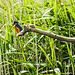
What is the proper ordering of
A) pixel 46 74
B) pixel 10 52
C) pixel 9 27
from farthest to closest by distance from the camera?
pixel 9 27, pixel 10 52, pixel 46 74

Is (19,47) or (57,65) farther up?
(19,47)

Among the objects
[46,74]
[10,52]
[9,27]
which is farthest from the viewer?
[9,27]

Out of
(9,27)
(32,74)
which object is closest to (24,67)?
(32,74)

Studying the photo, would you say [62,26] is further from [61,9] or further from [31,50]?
[31,50]

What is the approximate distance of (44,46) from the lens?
979 millimetres

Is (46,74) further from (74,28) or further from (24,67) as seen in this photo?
(74,28)

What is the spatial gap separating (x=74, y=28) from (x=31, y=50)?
0.33 m

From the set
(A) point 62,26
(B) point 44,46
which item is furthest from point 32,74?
(A) point 62,26

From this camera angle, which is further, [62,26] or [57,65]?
[62,26]

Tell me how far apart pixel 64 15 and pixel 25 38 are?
348 millimetres

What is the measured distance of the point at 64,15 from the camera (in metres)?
1.11

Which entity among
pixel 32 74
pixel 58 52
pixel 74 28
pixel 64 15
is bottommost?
pixel 32 74

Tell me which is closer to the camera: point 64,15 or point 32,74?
point 32,74

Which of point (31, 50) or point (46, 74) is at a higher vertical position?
point (31, 50)
